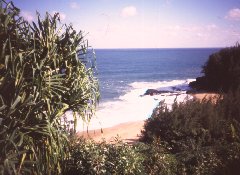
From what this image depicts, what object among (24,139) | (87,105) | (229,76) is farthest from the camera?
(229,76)

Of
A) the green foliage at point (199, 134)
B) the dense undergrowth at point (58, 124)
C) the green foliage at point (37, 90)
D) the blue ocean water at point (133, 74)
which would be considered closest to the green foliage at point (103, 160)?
the dense undergrowth at point (58, 124)

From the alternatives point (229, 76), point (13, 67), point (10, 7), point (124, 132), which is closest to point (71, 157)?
point (13, 67)

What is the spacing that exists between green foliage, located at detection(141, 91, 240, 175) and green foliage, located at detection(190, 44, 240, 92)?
14.3 m

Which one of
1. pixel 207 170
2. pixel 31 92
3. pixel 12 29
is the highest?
pixel 12 29

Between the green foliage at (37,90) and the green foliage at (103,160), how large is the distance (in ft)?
3.62

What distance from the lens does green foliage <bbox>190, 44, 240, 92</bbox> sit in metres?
25.9

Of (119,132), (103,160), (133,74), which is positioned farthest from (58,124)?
(133,74)

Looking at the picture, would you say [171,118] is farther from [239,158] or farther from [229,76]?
[229,76]

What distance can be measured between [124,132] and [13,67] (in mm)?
12568

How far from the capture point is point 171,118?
11.1 metres

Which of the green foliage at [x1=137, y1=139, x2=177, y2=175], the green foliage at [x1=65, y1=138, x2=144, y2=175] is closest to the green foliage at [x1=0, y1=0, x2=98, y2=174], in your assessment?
the green foliage at [x1=65, y1=138, x2=144, y2=175]

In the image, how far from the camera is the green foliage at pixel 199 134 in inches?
330

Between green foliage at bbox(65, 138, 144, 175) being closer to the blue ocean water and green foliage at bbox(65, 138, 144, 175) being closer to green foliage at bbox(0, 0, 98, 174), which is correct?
green foliage at bbox(0, 0, 98, 174)

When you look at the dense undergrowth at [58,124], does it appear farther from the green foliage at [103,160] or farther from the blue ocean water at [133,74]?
the blue ocean water at [133,74]
